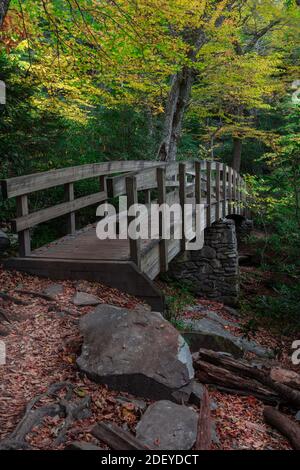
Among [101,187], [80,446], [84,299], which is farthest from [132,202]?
[101,187]

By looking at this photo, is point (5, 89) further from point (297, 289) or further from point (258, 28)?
point (258, 28)

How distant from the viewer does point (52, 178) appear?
7.05 meters

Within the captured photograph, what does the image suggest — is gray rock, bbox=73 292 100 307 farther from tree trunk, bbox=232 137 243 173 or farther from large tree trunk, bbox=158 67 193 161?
tree trunk, bbox=232 137 243 173

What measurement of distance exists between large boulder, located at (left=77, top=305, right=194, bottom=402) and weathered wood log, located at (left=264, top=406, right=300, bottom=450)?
943mm

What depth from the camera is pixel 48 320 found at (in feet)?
17.1

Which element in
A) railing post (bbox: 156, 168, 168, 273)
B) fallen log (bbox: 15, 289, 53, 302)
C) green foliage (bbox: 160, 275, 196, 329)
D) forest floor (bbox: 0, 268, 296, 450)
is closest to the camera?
forest floor (bbox: 0, 268, 296, 450)

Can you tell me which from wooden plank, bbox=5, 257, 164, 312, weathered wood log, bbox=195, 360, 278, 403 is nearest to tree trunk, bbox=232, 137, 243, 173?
wooden plank, bbox=5, 257, 164, 312

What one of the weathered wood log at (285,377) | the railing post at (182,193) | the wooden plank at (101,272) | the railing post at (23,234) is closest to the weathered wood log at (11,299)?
the wooden plank at (101,272)

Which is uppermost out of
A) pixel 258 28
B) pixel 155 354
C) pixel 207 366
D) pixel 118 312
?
pixel 258 28

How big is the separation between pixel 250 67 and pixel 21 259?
39.8 ft

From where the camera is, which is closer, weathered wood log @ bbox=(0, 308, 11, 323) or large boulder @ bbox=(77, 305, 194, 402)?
large boulder @ bbox=(77, 305, 194, 402)

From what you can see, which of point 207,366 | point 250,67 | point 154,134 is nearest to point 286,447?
point 207,366

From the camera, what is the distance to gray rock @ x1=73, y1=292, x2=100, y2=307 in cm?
563

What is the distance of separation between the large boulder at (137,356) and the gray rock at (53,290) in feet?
3.97
